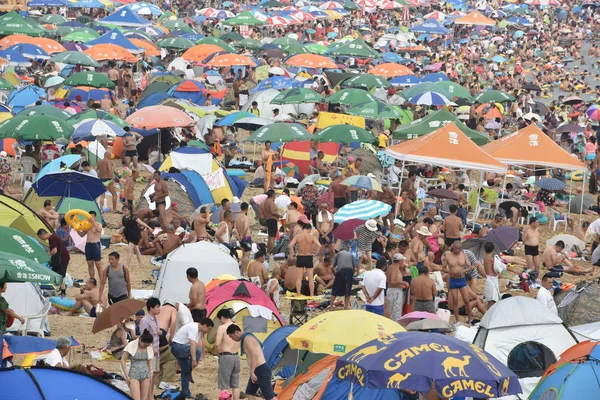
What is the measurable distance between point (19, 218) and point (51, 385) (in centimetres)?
729

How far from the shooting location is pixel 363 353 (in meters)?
9.70

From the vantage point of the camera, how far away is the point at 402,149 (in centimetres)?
1988

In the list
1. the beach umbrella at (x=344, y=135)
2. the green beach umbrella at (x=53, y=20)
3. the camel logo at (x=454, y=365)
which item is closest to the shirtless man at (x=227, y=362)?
the camel logo at (x=454, y=365)

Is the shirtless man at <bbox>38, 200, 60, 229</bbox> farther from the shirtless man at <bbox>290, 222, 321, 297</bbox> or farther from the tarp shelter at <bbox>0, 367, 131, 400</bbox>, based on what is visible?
the tarp shelter at <bbox>0, 367, 131, 400</bbox>

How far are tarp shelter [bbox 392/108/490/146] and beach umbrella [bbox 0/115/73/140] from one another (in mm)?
6159

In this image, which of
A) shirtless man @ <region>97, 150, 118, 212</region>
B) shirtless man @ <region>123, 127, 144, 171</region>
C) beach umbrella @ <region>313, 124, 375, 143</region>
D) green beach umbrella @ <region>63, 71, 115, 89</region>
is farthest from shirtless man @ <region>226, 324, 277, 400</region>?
green beach umbrella @ <region>63, 71, 115, 89</region>

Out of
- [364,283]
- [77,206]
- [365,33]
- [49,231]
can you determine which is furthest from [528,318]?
[365,33]

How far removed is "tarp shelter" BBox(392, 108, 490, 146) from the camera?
2167 centimetres

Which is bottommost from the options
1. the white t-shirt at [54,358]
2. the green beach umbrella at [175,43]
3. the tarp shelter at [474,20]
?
A: the tarp shelter at [474,20]

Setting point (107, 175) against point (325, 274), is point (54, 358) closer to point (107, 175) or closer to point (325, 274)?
point (325, 274)

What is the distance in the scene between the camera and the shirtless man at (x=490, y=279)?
1504cm

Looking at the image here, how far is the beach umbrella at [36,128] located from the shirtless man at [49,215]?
231 cm

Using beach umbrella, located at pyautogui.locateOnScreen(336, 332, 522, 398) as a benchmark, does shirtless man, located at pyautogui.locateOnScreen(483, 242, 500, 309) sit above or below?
below

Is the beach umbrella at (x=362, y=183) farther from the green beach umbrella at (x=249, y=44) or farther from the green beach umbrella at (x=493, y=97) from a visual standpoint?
the green beach umbrella at (x=249, y=44)
